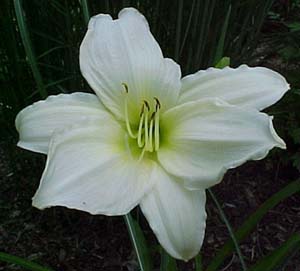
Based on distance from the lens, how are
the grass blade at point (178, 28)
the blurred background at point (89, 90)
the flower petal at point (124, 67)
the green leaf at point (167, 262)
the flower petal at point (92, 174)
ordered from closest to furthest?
the flower petal at point (92, 174), the flower petal at point (124, 67), the green leaf at point (167, 262), the grass blade at point (178, 28), the blurred background at point (89, 90)

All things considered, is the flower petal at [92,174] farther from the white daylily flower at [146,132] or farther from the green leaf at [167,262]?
the green leaf at [167,262]

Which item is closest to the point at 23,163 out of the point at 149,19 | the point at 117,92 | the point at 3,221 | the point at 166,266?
the point at 3,221

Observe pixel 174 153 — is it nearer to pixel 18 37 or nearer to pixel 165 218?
pixel 165 218

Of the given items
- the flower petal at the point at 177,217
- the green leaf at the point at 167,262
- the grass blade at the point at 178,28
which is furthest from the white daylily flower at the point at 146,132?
the grass blade at the point at 178,28

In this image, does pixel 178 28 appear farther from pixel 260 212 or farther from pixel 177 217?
pixel 177 217

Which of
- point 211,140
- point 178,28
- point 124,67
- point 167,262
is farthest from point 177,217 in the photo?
point 178,28
